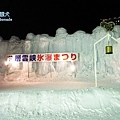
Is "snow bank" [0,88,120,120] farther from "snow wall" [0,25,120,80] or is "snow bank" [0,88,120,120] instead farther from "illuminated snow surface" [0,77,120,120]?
"snow wall" [0,25,120,80]

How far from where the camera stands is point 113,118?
7.65m

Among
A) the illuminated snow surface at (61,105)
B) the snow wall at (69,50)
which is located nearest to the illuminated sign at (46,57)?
the snow wall at (69,50)

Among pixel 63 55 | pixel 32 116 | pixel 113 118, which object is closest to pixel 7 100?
pixel 32 116

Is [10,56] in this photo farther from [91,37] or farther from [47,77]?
[91,37]

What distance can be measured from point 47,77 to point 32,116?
12.6 metres

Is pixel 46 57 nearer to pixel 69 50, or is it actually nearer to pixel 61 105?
pixel 69 50

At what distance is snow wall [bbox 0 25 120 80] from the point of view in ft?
67.9

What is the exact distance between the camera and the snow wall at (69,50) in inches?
815

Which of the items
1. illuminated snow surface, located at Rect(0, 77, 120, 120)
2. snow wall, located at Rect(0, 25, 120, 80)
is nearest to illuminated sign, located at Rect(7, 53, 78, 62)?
snow wall, located at Rect(0, 25, 120, 80)

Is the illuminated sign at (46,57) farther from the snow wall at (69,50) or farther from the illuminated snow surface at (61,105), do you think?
the illuminated snow surface at (61,105)

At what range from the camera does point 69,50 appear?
2188cm

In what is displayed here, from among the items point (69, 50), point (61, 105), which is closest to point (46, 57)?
point (69, 50)

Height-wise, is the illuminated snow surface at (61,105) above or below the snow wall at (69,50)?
below

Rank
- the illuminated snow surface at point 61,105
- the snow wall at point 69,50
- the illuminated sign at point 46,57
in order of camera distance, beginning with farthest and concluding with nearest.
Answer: the snow wall at point 69,50, the illuminated sign at point 46,57, the illuminated snow surface at point 61,105
